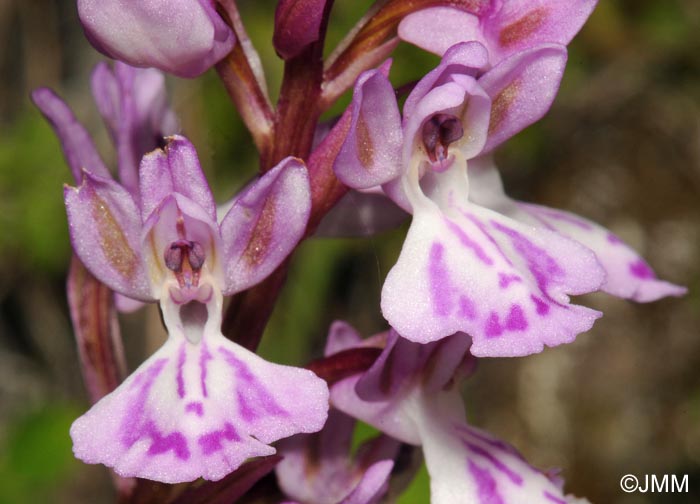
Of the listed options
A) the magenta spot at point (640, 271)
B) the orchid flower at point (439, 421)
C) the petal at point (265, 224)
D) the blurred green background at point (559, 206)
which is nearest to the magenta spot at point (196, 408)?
the petal at point (265, 224)

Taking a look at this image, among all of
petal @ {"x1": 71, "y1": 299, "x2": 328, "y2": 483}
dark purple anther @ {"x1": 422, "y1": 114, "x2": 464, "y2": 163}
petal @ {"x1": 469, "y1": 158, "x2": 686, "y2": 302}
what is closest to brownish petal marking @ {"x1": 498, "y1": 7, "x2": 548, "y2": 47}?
dark purple anther @ {"x1": 422, "y1": 114, "x2": 464, "y2": 163}

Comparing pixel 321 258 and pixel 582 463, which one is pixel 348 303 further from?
pixel 582 463

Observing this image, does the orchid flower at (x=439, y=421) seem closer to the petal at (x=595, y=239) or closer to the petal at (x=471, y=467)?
the petal at (x=471, y=467)

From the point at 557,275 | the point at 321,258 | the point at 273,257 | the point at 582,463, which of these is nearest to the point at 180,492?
the point at 273,257

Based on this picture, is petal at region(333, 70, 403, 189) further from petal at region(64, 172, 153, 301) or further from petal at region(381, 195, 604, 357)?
petal at region(64, 172, 153, 301)

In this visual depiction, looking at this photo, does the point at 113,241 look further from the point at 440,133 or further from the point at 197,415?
the point at 440,133

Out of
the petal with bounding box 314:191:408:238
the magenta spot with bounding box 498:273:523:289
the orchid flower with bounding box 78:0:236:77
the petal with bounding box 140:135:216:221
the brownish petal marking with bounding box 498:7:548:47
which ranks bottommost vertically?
the magenta spot with bounding box 498:273:523:289

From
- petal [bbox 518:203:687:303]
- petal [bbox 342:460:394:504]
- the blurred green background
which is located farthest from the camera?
the blurred green background
